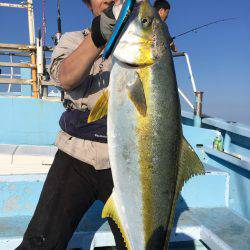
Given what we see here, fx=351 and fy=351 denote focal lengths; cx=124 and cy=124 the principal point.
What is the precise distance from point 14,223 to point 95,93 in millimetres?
1807

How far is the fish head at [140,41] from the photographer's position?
6.46ft

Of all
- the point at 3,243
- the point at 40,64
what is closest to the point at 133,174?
the point at 3,243

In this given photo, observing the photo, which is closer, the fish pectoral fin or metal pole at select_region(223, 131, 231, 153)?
the fish pectoral fin

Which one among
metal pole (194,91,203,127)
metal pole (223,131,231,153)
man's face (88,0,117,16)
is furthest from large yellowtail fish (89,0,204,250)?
metal pole (194,91,203,127)

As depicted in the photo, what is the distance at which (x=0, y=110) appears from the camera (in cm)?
787

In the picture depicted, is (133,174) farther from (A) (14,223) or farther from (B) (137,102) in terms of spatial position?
(A) (14,223)

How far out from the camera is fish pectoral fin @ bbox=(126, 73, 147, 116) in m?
1.99

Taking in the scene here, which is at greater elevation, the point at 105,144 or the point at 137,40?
the point at 137,40

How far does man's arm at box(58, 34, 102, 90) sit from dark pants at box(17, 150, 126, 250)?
29.4 inches

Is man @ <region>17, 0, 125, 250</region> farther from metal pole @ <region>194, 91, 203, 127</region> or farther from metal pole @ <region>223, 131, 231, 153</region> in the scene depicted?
metal pole @ <region>194, 91, 203, 127</region>

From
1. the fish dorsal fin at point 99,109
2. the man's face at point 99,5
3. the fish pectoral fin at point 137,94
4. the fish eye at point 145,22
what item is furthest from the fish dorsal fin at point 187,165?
the man's face at point 99,5

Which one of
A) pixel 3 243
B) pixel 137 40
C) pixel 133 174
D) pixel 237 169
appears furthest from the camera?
pixel 237 169

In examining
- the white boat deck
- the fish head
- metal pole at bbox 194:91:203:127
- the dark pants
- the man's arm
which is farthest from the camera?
Answer: metal pole at bbox 194:91:203:127

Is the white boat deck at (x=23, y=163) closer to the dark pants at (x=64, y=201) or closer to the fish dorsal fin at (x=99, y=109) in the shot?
the dark pants at (x=64, y=201)
